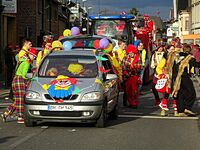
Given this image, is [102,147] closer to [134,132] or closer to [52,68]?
[134,132]

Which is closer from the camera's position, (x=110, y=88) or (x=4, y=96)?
(x=110, y=88)

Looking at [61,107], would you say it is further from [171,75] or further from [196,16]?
[196,16]

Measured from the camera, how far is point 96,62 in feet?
35.2

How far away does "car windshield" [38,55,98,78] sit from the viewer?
10.5 meters

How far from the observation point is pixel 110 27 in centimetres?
2116

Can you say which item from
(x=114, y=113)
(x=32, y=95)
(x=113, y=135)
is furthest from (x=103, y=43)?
(x=113, y=135)

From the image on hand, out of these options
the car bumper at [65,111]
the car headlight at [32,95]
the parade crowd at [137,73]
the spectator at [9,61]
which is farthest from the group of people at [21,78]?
the spectator at [9,61]

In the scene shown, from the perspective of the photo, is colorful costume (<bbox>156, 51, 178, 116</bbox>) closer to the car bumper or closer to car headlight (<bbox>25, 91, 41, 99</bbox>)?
the car bumper

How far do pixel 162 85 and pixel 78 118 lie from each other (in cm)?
389

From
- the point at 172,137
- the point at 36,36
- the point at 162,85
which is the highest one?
the point at 36,36

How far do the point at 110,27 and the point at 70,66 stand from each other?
10771 mm

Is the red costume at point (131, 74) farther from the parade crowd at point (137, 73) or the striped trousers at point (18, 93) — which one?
the striped trousers at point (18, 93)

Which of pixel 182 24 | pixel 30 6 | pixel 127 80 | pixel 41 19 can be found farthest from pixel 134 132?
pixel 182 24

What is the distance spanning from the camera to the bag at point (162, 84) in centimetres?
1300
